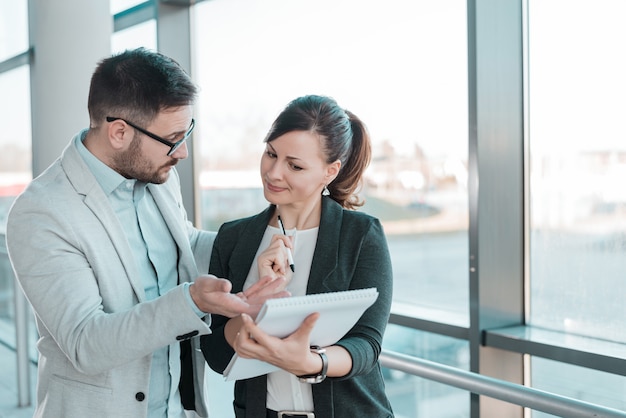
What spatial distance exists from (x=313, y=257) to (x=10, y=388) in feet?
13.9

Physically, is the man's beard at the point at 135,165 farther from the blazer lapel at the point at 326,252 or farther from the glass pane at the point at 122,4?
the glass pane at the point at 122,4

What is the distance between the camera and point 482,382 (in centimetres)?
170

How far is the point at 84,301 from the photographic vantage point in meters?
1.51

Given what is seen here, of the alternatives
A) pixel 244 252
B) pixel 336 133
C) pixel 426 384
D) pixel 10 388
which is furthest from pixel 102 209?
pixel 10 388

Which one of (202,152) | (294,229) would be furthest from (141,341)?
(202,152)

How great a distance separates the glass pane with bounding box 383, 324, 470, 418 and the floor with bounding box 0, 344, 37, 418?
254cm

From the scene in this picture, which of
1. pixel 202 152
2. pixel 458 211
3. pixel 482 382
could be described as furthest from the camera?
pixel 202 152

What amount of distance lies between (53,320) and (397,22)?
2.19 m

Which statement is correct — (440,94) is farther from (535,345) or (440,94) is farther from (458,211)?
(535,345)

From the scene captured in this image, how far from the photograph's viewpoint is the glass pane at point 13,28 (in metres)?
5.76

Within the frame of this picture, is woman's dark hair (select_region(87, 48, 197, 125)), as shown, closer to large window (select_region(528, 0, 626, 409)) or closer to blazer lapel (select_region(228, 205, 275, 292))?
blazer lapel (select_region(228, 205, 275, 292))

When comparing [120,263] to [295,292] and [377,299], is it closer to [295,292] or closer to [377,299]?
[295,292]

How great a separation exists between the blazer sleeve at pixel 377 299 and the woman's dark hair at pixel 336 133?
0.23 metres

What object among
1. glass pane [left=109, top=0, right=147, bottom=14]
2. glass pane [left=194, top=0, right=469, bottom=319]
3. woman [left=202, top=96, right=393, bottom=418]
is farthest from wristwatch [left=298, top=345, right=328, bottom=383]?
glass pane [left=109, top=0, right=147, bottom=14]
